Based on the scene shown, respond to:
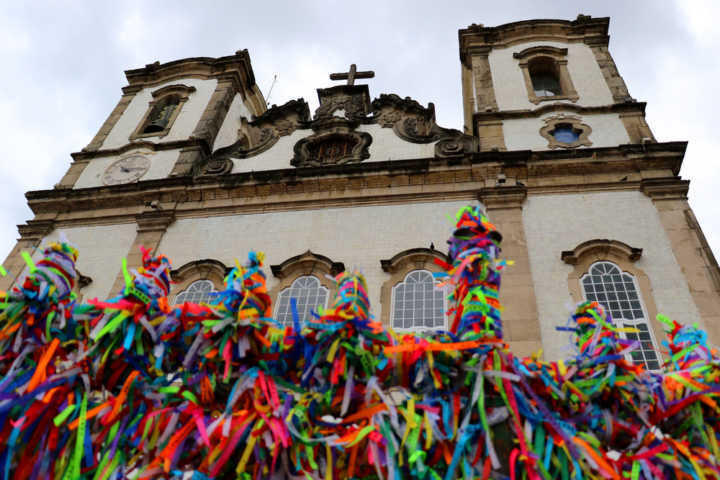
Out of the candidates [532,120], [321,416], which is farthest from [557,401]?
[532,120]

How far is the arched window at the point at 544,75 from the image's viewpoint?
48.6ft

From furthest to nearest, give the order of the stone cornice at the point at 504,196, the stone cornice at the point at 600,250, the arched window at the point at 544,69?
the arched window at the point at 544,69
the stone cornice at the point at 504,196
the stone cornice at the point at 600,250

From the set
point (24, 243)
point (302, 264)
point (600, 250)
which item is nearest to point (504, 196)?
point (600, 250)

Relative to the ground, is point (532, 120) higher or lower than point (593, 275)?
higher

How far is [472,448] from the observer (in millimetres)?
4199

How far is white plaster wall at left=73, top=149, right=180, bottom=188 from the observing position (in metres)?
13.6

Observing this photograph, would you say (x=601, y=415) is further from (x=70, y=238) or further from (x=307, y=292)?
(x=70, y=238)

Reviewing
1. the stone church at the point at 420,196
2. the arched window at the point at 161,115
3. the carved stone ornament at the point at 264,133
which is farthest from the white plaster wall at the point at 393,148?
the arched window at the point at 161,115

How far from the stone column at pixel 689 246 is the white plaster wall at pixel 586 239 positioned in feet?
0.38

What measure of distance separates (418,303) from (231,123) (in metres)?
10.2

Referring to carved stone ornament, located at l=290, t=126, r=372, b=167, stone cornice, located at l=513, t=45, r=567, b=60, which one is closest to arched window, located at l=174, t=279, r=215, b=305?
carved stone ornament, located at l=290, t=126, r=372, b=167

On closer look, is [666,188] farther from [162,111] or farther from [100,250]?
[162,111]

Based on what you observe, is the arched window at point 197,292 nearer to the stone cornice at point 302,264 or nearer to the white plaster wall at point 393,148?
the stone cornice at point 302,264

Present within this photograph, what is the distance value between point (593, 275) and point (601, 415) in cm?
530
